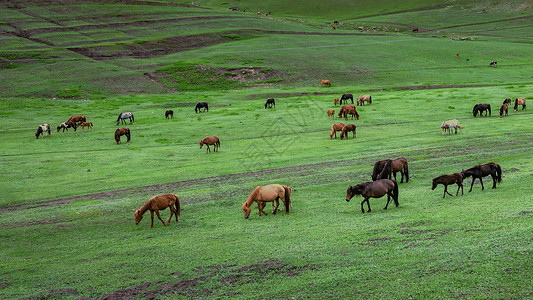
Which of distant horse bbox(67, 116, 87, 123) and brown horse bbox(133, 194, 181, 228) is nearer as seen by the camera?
brown horse bbox(133, 194, 181, 228)

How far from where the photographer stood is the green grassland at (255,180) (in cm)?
1262

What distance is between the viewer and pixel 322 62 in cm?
9206

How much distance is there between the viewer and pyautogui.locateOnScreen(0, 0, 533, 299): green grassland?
497 inches

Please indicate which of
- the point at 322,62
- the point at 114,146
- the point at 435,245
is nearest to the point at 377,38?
the point at 322,62

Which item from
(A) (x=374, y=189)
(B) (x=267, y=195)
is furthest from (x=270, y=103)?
(A) (x=374, y=189)

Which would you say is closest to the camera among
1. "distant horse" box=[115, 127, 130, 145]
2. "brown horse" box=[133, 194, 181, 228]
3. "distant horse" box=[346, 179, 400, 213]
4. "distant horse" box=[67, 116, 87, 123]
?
"distant horse" box=[346, 179, 400, 213]

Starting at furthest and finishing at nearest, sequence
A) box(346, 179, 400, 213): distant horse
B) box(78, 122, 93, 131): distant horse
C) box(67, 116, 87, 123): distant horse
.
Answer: box(67, 116, 87, 123): distant horse → box(78, 122, 93, 131): distant horse → box(346, 179, 400, 213): distant horse

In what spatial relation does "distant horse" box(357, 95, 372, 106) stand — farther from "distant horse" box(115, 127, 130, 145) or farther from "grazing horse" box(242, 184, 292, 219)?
"grazing horse" box(242, 184, 292, 219)

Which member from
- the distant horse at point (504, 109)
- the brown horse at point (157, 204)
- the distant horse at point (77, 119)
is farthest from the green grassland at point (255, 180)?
the distant horse at point (77, 119)

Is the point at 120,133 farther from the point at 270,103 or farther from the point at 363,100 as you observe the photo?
the point at 363,100

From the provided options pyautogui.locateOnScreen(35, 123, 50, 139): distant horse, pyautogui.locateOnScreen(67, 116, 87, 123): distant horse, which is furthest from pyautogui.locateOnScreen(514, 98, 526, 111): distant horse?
pyautogui.locateOnScreen(35, 123, 50, 139): distant horse

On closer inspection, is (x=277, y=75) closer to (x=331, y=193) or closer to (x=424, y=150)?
(x=424, y=150)

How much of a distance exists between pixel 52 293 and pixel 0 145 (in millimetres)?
32445

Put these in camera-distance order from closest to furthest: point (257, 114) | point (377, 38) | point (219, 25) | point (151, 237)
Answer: point (151, 237) < point (257, 114) < point (377, 38) < point (219, 25)
